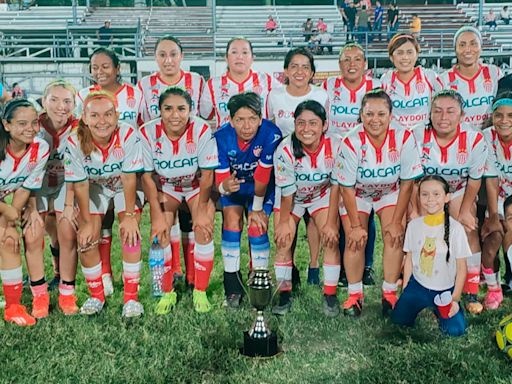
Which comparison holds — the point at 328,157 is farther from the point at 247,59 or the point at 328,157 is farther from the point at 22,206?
the point at 22,206

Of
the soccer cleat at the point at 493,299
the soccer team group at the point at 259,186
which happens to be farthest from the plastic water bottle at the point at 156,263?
the soccer cleat at the point at 493,299

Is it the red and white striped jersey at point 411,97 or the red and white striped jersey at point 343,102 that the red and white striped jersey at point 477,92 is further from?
the red and white striped jersey at point 343,102

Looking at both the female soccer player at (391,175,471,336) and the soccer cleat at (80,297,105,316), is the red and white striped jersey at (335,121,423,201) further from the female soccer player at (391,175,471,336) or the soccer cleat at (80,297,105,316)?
the soccer cleat at (80,297,105,316)

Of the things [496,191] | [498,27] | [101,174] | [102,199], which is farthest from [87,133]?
[498,27]

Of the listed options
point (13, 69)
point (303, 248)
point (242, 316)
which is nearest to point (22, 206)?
point (242, 316)

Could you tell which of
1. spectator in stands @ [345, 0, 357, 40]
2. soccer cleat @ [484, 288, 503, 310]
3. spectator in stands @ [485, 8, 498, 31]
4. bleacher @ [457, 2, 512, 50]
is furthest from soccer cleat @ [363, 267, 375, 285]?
spectator in stands @ [485, 8, 498, 31]

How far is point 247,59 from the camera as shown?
17.4 ft

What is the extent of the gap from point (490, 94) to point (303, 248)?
2.35m

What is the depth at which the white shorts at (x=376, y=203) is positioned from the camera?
14.9ft

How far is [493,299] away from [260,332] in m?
1.89

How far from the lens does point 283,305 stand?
463cm

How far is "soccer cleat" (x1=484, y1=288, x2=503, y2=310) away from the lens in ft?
15.2

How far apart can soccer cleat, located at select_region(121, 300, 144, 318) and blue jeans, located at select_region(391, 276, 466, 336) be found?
1766mm

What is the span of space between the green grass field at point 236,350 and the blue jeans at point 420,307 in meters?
0.07
